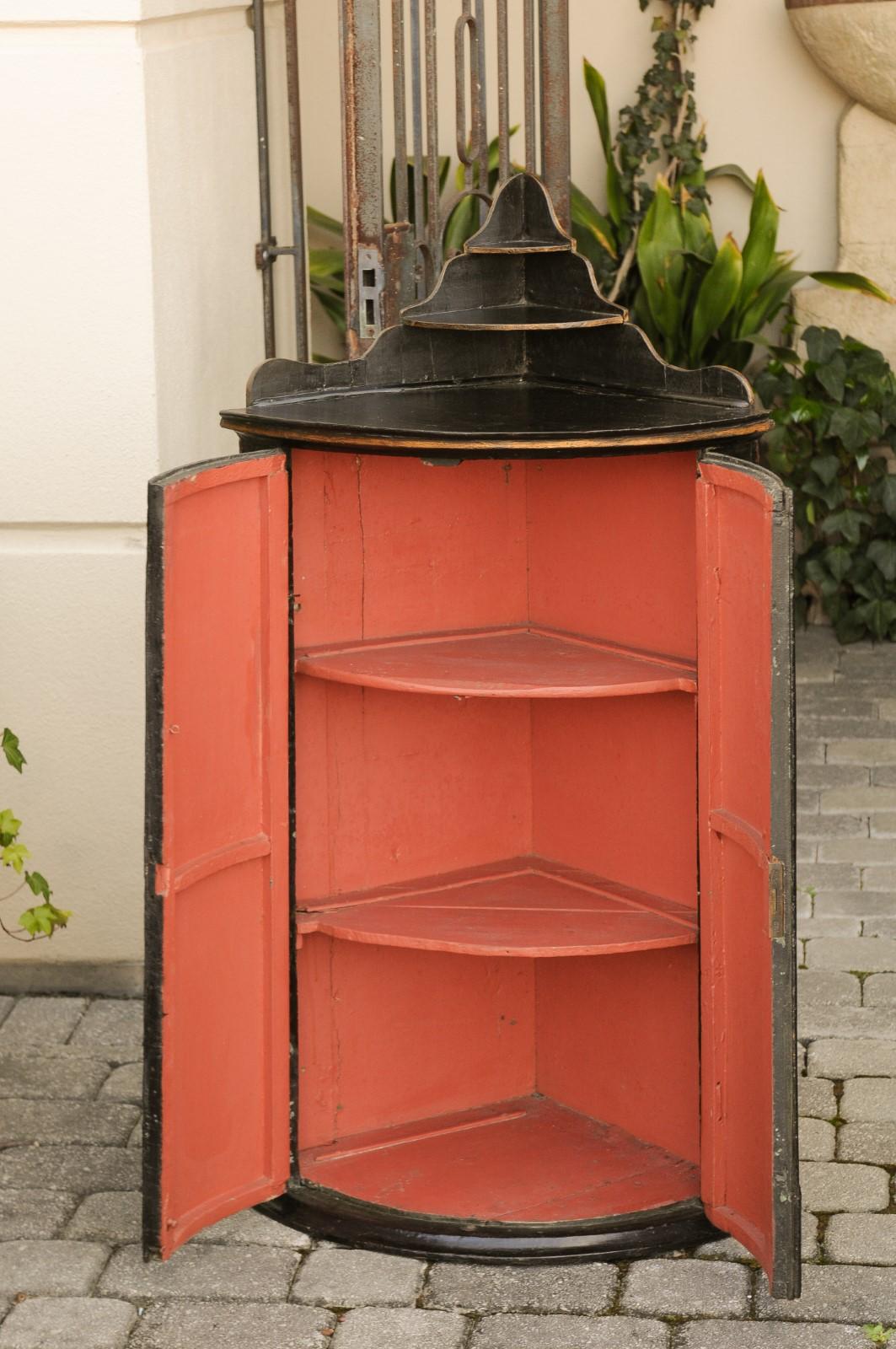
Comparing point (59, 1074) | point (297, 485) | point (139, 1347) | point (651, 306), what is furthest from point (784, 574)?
point (651, 306)

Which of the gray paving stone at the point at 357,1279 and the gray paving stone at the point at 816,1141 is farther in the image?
the gray paving stone at the point at 816,1141

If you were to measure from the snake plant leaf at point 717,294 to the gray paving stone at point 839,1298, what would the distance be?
448 cm

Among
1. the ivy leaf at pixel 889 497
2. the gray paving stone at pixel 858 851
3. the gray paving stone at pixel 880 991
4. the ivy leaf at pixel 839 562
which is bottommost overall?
the gray paving stone at pixel 880 991

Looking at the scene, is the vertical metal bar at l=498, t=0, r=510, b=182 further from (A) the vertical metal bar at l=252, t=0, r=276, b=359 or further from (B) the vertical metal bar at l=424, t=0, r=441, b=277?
(A) the vertical metal bar at l=252, t=0, r=276, b=359

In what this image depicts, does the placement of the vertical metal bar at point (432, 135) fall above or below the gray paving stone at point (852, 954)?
above

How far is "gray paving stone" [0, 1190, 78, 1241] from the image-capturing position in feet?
11.2

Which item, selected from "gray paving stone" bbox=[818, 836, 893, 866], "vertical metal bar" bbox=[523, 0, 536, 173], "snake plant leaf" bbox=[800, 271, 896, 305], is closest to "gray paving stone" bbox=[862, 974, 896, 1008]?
"gray paving stone" bbox=[818, 836, 893, 866]

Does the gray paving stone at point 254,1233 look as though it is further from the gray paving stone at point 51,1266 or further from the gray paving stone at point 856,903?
the gray paving stone at point 856,903

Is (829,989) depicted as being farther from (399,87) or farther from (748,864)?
(399,87)

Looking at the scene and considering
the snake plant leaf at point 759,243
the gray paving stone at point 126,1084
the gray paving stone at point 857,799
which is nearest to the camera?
the gray paving stone at point 126,1084

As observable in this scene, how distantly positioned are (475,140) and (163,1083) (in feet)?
6.45

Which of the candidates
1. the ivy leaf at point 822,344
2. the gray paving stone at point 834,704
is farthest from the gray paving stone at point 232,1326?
the ivy leaf at point 822,344

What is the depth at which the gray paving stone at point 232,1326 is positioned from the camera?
10.0 feet

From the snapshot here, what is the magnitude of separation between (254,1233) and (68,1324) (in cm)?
42
